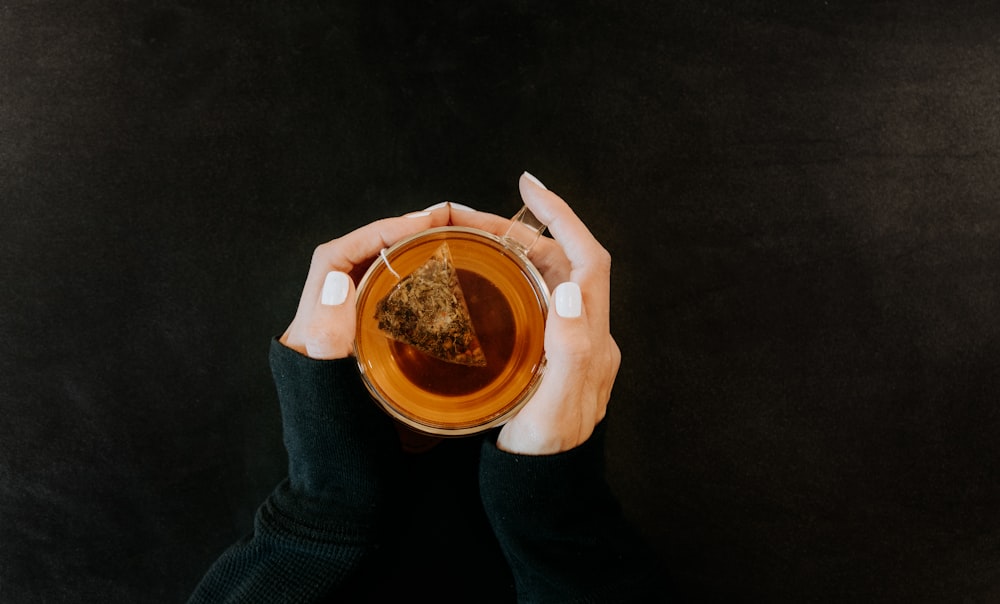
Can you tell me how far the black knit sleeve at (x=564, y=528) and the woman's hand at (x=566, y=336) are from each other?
0.08 feet

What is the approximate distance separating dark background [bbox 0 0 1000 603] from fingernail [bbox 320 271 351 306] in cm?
31

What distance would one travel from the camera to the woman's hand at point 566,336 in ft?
2.53

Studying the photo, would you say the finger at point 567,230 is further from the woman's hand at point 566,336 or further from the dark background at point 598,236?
the dark background at point 598,236

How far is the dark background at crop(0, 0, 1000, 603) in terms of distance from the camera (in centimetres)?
109

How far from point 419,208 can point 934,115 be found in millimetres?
938

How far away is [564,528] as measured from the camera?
2.92ft

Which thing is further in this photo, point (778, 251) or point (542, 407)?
point (778, 251)

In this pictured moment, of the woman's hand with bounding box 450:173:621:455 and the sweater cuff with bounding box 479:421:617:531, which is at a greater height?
the woman's hand with bounding box 450:173:621:455

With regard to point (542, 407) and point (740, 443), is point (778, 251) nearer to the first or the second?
point (740, 443)

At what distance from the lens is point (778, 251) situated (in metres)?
1.12

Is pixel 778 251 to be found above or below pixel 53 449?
above

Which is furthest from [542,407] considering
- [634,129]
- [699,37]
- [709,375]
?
[699,37]

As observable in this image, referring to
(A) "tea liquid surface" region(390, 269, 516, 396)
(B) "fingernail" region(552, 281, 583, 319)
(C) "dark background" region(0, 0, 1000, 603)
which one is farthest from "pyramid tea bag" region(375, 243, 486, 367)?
(C) "dark background" region(0, 0, 1000, 603)

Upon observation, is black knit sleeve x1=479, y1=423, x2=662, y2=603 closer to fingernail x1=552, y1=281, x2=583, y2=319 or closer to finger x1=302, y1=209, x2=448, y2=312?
fingernail x1=552, y1=281, x2=583, y2=319
